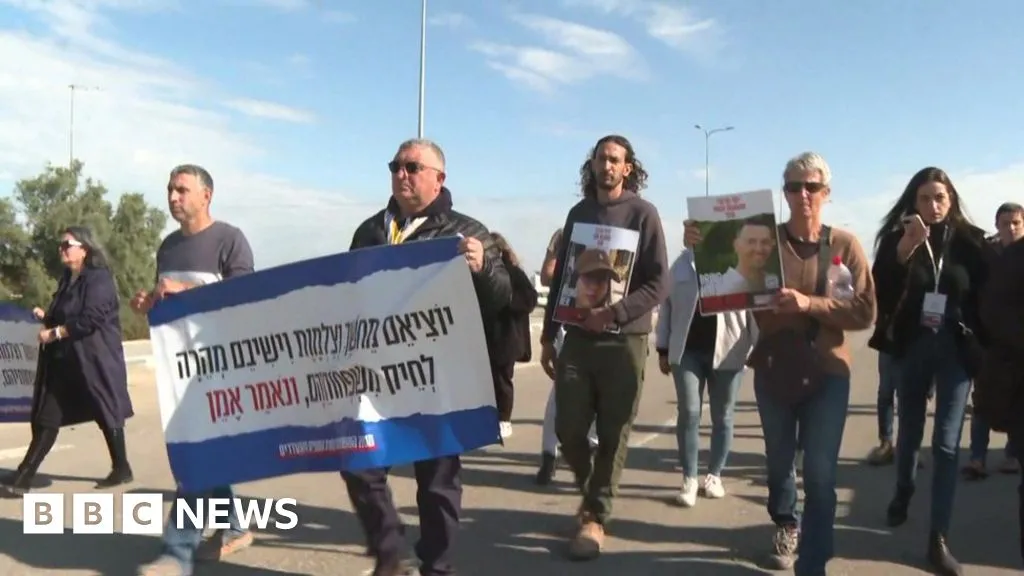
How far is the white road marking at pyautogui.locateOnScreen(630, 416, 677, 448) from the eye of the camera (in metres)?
8.36

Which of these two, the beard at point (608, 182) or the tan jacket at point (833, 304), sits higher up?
the beard at point (608, 182)

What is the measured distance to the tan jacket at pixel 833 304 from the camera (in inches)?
156

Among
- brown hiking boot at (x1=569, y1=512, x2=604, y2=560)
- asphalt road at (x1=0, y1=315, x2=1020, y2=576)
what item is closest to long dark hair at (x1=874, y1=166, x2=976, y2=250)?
asphalt road at (x1=0, y1=315, x2=1020, y2=576)

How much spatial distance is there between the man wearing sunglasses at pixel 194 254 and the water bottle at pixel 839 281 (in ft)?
8.84

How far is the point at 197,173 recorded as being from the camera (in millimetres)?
4633

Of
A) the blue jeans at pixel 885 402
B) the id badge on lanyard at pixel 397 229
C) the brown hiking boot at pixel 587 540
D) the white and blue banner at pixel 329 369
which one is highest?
the id badge on lanyard at pixel 397 229

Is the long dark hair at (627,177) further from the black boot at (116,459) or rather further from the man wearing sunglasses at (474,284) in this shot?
the black boot at (116,459)

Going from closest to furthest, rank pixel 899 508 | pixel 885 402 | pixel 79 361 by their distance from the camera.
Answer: pixel 899 508
pixel 79 361
pixel 885 402

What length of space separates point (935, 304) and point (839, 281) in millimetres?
1005

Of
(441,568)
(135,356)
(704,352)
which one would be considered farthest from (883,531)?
(135,356)

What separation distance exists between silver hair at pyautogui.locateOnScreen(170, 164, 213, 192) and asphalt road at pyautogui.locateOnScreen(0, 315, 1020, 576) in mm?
1931

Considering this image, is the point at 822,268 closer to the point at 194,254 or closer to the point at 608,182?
the point at 608,182

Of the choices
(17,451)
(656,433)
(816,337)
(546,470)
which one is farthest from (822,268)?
(17,451)

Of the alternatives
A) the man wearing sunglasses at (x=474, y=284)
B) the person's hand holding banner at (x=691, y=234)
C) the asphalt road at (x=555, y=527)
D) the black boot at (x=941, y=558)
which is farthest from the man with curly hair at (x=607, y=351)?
the black boot at (x=941, y=558)
